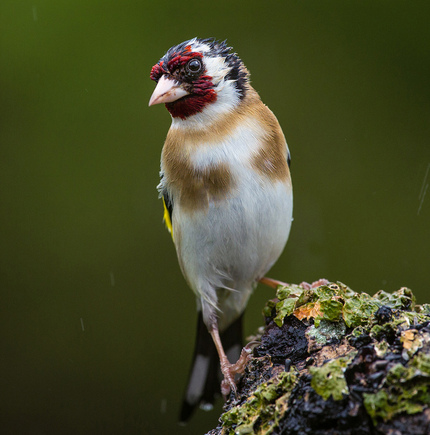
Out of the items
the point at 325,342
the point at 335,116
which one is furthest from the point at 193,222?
the point at 335,116

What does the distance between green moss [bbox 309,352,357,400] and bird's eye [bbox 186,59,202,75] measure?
60.4 inches

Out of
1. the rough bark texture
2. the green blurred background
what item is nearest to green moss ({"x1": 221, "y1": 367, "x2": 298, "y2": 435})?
the rough bark texture

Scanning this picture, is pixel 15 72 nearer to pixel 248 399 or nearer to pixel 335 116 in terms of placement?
pixel 335 116

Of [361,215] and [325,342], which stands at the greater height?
[325,342]

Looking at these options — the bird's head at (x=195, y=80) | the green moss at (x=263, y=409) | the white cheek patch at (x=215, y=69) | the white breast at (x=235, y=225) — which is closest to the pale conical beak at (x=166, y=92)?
the bird's head at (x=195, y=80)

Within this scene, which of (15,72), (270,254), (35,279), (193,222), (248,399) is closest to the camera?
(248,399)

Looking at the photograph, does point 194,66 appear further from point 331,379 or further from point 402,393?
point 402,393

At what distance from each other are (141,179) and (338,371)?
315cm

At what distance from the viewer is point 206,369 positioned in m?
3.47

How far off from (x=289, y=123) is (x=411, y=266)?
1.49 metres

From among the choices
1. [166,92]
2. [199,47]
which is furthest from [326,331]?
[199,47]

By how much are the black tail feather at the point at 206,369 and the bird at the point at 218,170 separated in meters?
0.51

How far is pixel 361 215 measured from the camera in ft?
14.5

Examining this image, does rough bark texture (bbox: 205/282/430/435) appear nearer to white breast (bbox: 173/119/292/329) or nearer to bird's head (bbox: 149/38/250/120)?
white breast (bbox: 173/119/292/329)
